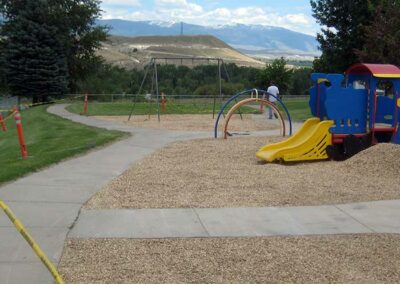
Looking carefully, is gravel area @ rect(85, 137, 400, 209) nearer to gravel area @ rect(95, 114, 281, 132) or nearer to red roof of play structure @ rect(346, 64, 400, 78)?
red roof of play structure @ rect(346, 64, 400, 78)

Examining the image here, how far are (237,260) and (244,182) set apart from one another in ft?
13.2

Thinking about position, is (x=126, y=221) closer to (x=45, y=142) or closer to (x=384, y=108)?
(x=384, y=108)

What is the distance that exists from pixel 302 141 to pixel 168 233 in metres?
6.32

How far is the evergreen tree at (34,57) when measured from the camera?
39344 mm

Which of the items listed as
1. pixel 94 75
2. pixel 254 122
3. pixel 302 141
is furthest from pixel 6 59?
pixel 302 141

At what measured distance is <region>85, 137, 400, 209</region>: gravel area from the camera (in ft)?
27.7

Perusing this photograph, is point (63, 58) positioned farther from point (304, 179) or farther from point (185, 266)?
point (185, 266)

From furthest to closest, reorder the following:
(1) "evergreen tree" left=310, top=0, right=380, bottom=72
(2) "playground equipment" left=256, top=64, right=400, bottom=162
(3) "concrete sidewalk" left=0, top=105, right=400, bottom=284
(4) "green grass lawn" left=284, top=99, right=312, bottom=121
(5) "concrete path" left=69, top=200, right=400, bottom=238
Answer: (1) "evergreen tree" left=310, top=0, right=380, bottom=72 → (4) "green grass lawn" left=284, top=99, right=312, bottom=121 → (2) "playground equipment" left=256, top=64, right=400, bottom=162 → (5) "concrete path" left=69, top=200, right=400, bottom=238 → (3) "concrete sidewalk" left=0, top=105, right=400, bottom=284

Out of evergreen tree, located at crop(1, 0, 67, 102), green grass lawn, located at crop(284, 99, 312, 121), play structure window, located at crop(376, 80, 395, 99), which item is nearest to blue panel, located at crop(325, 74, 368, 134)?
play structure window, located at crop(376, 80, 395, 99)

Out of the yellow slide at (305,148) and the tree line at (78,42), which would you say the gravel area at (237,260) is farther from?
the tree line at (78,42)

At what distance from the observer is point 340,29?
37312 millimetres

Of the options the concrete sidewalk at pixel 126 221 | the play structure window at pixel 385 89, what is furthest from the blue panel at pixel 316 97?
the concrete sidewalk at pixel 126 221

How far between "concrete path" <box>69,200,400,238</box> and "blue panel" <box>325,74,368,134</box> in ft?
14.8

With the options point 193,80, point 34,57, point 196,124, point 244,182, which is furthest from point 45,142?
point 193,80
